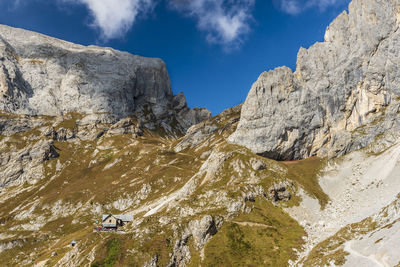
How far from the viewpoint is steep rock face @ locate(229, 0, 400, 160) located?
113688mm

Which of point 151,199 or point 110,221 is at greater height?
point 151,199

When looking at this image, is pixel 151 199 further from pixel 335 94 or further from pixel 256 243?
pixel 335 94

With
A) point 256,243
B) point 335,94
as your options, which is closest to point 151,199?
point 256,243

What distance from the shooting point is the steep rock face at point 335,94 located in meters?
114

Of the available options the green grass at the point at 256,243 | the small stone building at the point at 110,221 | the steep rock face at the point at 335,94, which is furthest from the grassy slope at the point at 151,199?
the steep rock face at the point at 335,94

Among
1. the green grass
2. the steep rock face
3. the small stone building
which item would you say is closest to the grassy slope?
the green grass

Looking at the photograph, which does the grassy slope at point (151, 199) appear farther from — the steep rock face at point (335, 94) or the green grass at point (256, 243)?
the steep rock face at point (335, 94)

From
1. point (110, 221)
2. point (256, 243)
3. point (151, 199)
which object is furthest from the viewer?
point (151, 199)

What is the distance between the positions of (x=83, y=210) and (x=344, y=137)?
125082mm

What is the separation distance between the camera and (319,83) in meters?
131

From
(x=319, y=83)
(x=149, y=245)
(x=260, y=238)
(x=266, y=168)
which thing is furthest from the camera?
(x=319, y=83)

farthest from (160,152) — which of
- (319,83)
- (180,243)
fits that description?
(180,243)

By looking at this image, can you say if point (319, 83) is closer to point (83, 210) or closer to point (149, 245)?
point (149, 245)

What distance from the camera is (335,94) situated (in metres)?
126
